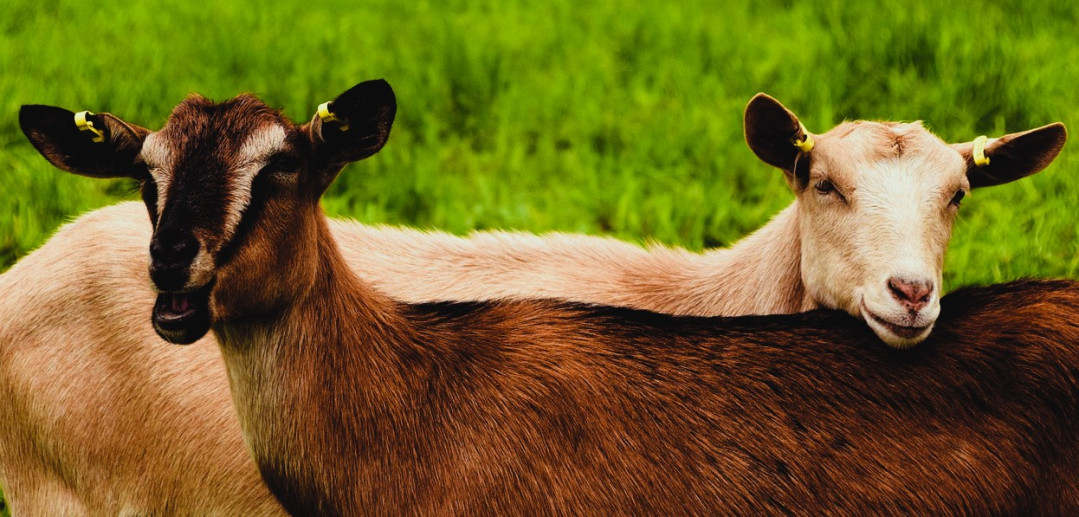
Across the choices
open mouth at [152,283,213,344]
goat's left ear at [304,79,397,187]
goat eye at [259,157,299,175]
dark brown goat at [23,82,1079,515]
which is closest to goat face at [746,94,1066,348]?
dark brown goat at [23,82,1079,515]

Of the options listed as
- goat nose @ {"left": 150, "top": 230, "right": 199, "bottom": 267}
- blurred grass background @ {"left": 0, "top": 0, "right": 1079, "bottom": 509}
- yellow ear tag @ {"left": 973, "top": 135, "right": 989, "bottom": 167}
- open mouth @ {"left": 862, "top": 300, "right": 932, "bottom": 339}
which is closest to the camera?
goat nose @ {"left": 150, "top": 230, "right": 199, "bottom": 267}

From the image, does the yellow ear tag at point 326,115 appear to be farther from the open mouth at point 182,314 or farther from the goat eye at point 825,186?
the goat eye at point 825,186

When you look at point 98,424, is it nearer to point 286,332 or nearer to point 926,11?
point 286,332

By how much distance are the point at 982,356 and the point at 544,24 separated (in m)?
5.91

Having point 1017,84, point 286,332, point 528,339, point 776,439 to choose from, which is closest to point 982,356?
point 776,439

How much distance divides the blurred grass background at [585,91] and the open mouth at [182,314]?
9.99 ft

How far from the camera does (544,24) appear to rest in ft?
29.1

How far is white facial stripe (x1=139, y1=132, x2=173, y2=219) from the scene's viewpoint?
3166 millimetres

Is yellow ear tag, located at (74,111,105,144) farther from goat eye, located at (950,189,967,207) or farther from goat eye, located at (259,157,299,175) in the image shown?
goat eye, located at (950,189,967,207)

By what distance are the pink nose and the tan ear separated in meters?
0.83

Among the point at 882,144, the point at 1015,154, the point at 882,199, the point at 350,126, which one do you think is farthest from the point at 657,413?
the point at 1015,154

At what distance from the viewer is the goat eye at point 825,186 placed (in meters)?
4.11

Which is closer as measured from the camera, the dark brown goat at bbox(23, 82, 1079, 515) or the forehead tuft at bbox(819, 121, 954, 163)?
the dark brown goat at bbox(23, 82, 1079, 515)

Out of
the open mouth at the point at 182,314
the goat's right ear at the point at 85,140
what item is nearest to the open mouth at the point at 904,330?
the open mouth at the point at 182,314
